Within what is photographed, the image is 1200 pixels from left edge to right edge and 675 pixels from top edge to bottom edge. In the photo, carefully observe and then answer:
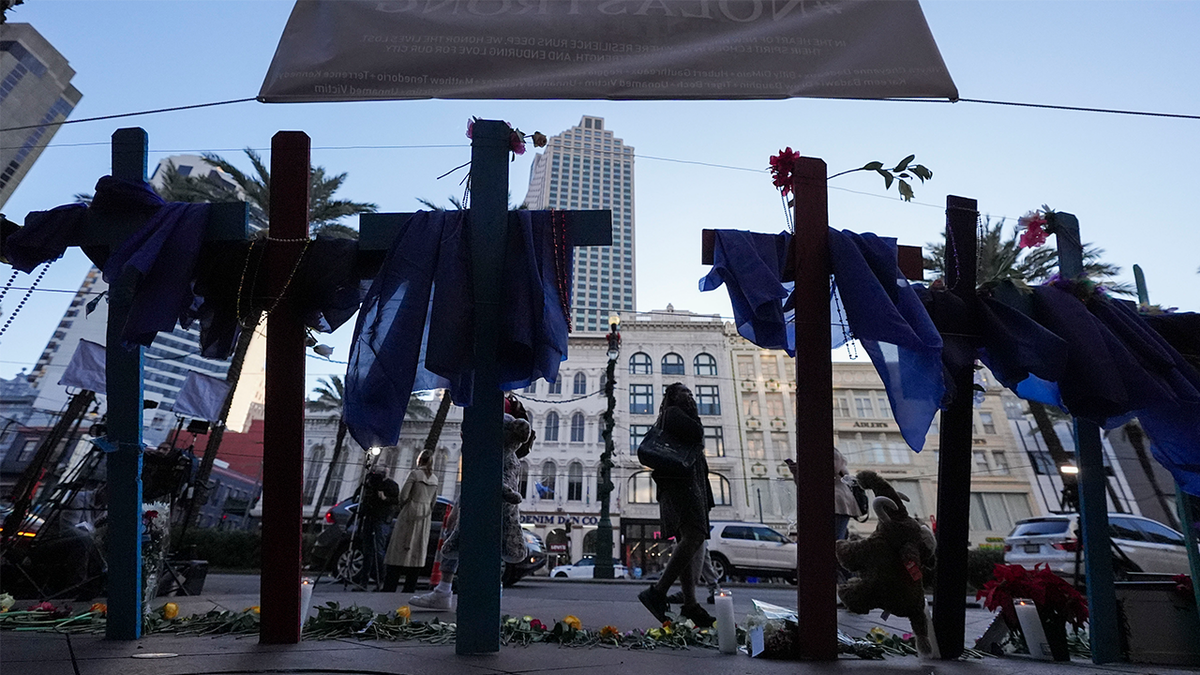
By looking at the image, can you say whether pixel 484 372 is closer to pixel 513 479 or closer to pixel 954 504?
pixel 513 479

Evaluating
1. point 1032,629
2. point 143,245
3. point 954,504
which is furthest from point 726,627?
point 143,245

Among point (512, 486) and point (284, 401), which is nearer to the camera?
point (284, 401)

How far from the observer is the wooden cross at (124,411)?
12.7ft

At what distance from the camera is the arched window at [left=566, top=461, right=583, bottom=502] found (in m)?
41.0

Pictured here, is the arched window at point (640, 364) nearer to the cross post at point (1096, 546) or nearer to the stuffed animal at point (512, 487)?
the stuffed animal at point (512, 487)

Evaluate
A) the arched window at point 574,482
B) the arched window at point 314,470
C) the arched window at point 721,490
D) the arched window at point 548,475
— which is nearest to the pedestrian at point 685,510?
the arched window at point 721,490

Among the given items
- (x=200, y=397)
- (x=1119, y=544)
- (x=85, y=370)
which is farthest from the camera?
(x=1119, y=544)

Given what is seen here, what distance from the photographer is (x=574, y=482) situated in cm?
4144

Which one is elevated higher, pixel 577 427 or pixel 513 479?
pixel 577 427

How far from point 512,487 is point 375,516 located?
4063 millimetres

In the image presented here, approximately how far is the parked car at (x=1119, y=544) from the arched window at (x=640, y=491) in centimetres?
2510

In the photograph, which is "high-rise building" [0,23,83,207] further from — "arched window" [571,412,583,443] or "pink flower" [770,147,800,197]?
"pink flower" [770,147,800,197]

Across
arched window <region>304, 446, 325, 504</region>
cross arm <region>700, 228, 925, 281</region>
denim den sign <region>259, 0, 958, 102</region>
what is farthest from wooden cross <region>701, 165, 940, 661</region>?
arched window <region>304, 446, 325, 504</region>

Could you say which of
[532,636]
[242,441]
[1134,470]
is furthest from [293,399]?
[242,441]
